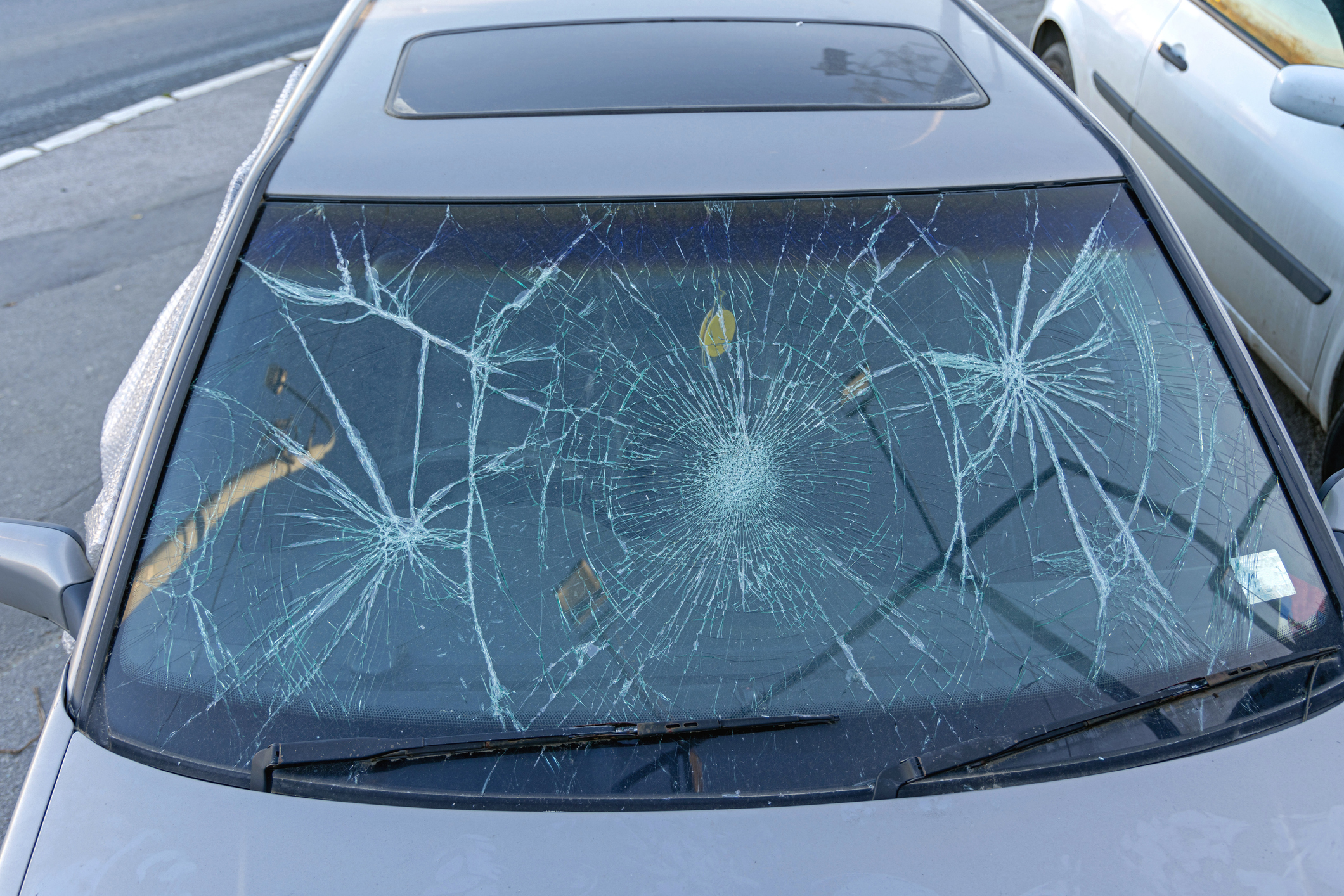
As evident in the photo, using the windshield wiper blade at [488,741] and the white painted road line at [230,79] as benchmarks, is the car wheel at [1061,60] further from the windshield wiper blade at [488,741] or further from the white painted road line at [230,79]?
the white painted road line at [230,79]

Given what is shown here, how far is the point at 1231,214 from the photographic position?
3068 millimetres

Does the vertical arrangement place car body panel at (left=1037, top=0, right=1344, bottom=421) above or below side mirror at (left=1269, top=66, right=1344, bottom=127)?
below

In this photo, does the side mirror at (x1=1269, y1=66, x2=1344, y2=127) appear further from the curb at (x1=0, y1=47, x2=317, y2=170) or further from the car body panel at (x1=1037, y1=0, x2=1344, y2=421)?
the curb at (x1=0, y1=47, x2=317, y2=170)

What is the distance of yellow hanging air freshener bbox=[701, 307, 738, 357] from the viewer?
1514 mm

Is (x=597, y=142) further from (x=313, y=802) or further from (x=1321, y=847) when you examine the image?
(x=1321, y=847)

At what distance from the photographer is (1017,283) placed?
5.15 ft

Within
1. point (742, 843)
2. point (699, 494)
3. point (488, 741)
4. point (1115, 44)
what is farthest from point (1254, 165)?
point (488, 741)

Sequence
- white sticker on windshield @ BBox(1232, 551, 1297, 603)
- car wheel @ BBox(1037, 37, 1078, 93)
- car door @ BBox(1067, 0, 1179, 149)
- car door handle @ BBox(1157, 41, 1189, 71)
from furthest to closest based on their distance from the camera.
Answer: car wheel @ BBox(1037, 37, 1078, 93), car door @ BBox(1067, 0, 1179, 149), car door handle @ BBox(1157, 41, 1189, 71), white sticker on windshield @ BBox(1232, 551, 1297, 603)

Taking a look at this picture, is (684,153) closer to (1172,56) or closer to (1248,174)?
(1248,174)

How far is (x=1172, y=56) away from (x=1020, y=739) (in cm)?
309

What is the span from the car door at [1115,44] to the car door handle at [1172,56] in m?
0.11

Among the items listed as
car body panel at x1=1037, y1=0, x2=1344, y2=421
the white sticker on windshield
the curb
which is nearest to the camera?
the white sticker on windshield

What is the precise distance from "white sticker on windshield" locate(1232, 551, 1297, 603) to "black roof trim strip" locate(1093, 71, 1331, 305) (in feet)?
5.63

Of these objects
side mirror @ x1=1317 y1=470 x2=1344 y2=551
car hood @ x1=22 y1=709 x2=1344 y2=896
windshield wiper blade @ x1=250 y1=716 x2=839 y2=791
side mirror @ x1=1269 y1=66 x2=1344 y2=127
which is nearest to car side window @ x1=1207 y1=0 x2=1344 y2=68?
side mirror @ x1=1269 y1=66 x2=1344 y2=127
